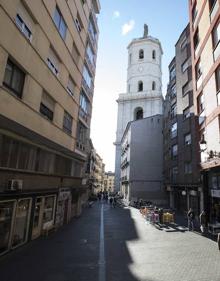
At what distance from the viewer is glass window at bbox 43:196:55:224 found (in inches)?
598

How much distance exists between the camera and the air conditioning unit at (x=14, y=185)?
34.6 feet

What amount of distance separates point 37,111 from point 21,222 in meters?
A: 5.99

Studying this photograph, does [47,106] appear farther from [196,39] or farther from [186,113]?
[186,113]

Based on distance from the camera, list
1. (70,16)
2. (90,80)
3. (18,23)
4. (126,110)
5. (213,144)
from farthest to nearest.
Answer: (126,110) < (90,80) < (70,16) < (213,144) < (18,23)

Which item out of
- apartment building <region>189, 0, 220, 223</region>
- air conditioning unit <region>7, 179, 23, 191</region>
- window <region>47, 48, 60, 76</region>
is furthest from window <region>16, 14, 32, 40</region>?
apartment building <region>189, 0, 220, 223</region>

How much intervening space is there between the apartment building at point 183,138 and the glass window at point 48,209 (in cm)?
1535

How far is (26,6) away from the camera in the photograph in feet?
38.7

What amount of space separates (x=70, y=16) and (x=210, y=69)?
36.5ft

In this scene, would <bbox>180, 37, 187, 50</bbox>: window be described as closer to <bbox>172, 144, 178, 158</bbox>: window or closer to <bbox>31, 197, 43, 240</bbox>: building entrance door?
<bbox>172, 144, 178, 158</bbox>: window

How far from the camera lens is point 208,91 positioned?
17.2 meters

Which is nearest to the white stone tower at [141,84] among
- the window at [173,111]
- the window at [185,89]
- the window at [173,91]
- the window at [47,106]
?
the window at [173,91]

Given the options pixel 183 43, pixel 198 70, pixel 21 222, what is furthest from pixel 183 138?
pixel 21 222

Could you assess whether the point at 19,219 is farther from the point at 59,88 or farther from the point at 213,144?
the point at 213,144

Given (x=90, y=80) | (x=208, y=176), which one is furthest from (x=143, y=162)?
(x=208, y=176)
